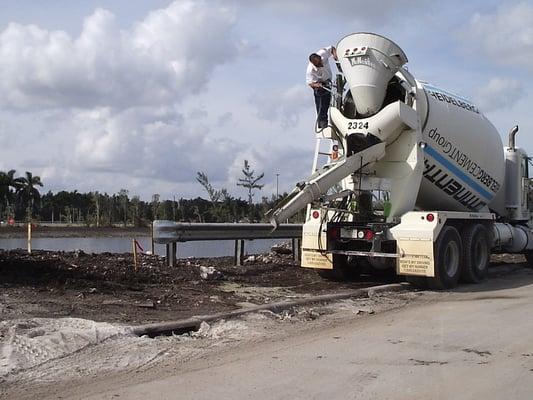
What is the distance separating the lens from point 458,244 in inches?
492

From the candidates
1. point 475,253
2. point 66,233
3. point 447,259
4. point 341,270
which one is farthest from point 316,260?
point 66,233

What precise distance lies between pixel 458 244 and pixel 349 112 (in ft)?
11.0

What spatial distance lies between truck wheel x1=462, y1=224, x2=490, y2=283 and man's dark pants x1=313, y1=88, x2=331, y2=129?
3.69 m

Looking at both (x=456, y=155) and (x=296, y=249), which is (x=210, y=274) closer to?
(x=296, y=249)

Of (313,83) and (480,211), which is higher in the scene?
(313,83)

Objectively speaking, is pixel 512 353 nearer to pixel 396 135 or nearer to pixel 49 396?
pixel 49 396

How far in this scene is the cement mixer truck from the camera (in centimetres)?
1177

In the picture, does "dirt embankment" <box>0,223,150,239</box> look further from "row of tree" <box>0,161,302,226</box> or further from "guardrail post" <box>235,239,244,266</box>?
"guardrail post" <box>235,239,244,266</box>

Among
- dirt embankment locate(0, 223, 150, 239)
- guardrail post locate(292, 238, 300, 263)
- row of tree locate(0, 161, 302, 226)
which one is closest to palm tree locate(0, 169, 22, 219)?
row of tree locate(0, 161, 302, 226)

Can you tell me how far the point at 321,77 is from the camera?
41.7 ft

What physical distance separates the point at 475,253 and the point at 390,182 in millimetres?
2536

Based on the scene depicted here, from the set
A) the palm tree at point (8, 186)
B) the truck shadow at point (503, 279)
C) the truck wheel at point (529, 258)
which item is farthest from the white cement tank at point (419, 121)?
the palm tree at point (8, 186)

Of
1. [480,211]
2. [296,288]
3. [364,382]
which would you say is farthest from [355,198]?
[364,382]

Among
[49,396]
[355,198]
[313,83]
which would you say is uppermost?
[313,83]
